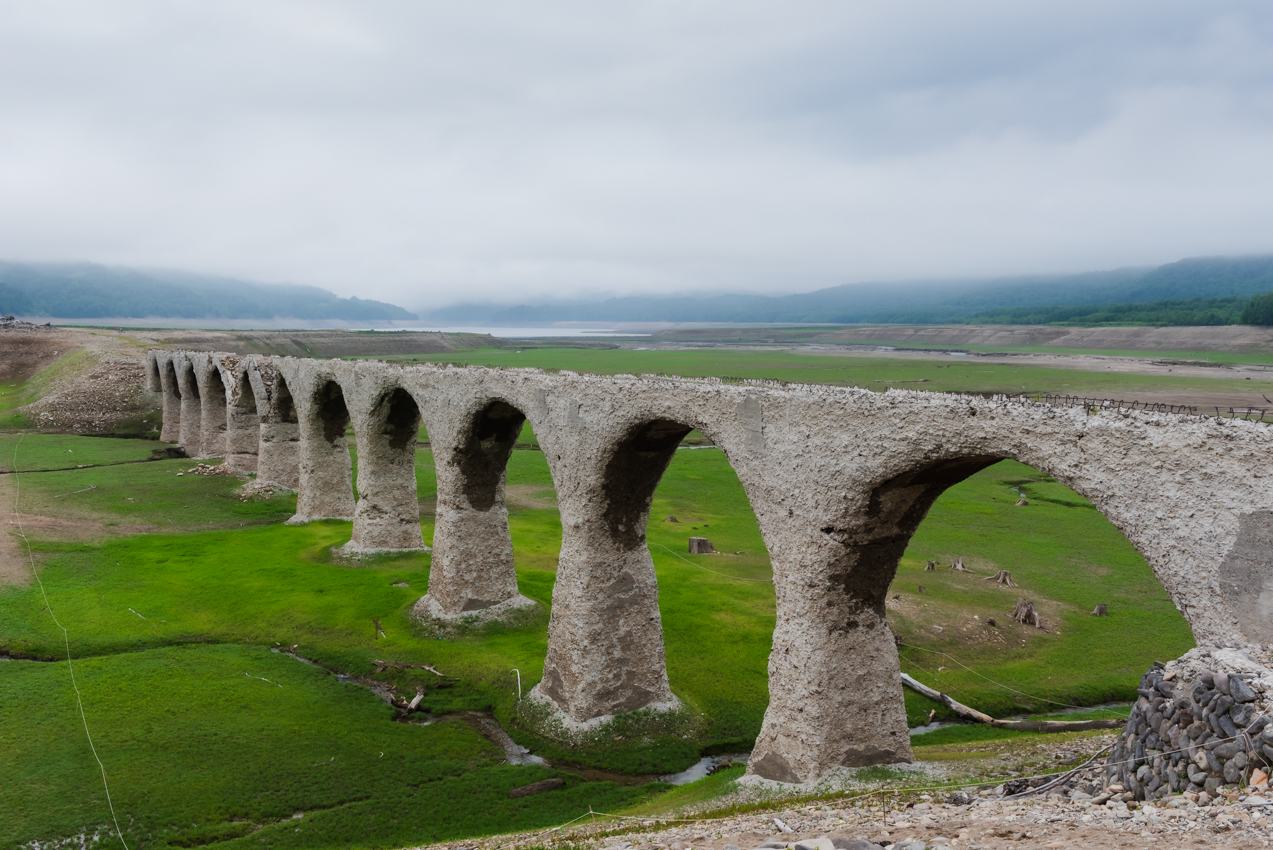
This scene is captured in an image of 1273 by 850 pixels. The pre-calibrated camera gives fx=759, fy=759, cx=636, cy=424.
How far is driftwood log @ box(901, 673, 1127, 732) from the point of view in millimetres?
17500

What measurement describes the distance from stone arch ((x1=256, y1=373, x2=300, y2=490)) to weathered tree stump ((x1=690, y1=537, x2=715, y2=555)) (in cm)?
2067

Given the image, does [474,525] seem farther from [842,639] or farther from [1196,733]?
[1196,733]

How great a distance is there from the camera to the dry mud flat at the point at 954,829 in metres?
7.03

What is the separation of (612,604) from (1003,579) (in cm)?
1760

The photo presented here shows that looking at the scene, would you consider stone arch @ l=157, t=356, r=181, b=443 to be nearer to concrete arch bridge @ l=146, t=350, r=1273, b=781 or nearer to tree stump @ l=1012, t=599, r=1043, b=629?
concrete arch bridge @ l=146, t=350, r=1273, b=781

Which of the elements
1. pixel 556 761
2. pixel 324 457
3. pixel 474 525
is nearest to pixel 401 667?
pixel 474 525

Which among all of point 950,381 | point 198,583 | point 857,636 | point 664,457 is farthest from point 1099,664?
point 950,381

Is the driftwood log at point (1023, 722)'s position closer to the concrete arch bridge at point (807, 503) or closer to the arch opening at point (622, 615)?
the arch opening at point (622, 615)

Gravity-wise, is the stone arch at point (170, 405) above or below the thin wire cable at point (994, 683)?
above

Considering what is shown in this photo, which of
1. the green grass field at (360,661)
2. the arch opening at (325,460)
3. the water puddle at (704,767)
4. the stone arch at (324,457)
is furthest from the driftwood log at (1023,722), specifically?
the arch opening at (325,460)

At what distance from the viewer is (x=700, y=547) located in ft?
106

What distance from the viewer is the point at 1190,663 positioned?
8984mm

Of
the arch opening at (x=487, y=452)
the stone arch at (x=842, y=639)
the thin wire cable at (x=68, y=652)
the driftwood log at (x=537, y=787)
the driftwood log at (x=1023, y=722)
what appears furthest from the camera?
the arch opening at (x=487, y=452)

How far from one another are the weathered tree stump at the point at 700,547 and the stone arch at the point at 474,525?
381 inches
